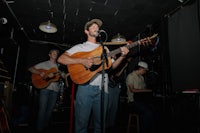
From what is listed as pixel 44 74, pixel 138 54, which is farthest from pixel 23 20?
pixel 138 54

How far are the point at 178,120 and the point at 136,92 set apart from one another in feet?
3.75

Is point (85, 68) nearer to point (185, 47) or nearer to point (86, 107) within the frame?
point (86, 107)

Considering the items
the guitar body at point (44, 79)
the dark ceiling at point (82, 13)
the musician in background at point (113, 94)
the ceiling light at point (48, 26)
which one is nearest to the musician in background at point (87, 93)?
the guitar body at point (44, 79)

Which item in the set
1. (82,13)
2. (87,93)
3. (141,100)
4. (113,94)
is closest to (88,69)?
(87,93)

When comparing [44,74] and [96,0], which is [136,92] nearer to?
[44,74]

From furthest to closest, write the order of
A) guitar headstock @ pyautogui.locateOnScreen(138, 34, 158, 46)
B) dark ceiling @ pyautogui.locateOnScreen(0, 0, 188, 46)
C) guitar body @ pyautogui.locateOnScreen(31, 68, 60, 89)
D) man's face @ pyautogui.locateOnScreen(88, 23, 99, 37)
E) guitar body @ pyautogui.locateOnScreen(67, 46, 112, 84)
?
dark ceiling @ pyautogui.locateOnScreen(0, 0, 188, 46)
guitar body @ pyautogui.locateOnScreen(31, 68, 60, 89)
guitar headstock @ pyautogui.locateOnScreen(138, 34, 158, 46)
man's face @ pyautogui.locateOnScreen(88, 23, 99, 37)
guitar body @ pyautogui.locateOnScreen(67, 46, 112, 84)

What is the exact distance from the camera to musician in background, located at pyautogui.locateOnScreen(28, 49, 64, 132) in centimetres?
428

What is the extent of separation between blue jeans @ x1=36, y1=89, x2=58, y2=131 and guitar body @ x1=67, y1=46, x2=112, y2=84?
2036mm

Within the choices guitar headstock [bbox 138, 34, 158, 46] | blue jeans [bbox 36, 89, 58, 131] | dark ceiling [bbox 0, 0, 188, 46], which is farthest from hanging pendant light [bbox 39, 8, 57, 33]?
guitar headstock [bbox 138, 34, 158, 46]

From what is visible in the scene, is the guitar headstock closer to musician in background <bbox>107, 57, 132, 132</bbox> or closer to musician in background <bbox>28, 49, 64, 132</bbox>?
musician in background <bbox>107, 57, 132, 132</bbox>

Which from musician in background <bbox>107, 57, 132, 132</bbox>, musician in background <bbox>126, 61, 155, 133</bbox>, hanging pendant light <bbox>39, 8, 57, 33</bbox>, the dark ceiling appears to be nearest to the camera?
musician in background <bbox>126, 61, 155, 133</bbox>

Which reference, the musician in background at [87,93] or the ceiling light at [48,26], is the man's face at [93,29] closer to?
the musician in background at [87,93]

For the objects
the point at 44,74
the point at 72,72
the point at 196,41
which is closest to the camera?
the point at 72,72

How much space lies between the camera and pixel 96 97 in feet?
7.95
